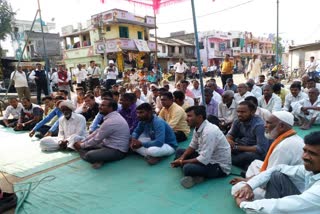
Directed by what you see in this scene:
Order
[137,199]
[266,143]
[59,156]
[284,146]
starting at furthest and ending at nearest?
[59,156] → [266,143] → [137,199] → [284,146]

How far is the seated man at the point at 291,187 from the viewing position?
64.6 inches

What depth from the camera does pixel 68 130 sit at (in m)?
4.86

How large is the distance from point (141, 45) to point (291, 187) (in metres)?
25.2

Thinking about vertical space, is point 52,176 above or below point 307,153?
below

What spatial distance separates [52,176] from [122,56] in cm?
2188

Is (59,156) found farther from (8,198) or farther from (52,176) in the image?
(8,198)

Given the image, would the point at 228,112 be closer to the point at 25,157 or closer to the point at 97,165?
the point at 97,165

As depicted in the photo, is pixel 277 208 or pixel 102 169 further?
pixel 102 169

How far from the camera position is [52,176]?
12.5ft

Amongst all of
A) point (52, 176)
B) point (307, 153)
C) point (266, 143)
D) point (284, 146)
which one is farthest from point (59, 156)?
point (307, 153)

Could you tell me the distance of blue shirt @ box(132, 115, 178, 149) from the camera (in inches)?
158

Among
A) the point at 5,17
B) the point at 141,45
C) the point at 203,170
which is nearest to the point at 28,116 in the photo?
the point at 203,170

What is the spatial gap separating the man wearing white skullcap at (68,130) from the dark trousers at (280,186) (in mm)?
3418

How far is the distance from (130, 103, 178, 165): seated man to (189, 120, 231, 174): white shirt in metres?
0.77
